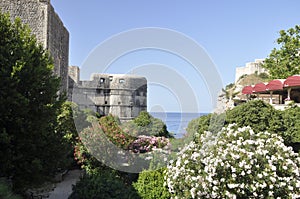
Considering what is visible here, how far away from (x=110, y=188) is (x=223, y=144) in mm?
2200

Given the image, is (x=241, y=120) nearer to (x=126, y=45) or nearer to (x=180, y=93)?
(x=180, y=93)

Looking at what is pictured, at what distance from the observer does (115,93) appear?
1998 centimetres

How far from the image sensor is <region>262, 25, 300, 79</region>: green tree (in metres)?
20.0

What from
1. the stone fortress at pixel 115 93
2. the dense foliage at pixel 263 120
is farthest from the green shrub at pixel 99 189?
the stone fortress at pixel 115 93

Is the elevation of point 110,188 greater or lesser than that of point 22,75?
lesser

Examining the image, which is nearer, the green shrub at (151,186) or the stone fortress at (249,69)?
the green shrub at (151,186)

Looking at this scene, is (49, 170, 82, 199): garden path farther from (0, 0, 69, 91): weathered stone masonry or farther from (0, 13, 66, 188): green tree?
(0, 0, 69, 91): weathered stone masonry

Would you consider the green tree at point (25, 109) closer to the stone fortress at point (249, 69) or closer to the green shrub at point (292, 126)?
the green shrub at point (292, 126)

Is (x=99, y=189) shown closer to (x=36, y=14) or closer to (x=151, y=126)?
(x=151, y=126)

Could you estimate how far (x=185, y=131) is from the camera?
979 cm

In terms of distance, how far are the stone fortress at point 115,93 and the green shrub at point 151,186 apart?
47.3ft

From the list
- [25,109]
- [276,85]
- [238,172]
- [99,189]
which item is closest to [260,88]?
[276,85]

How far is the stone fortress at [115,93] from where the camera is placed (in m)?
19.9

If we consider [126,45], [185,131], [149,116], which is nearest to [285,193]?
[126,45]
